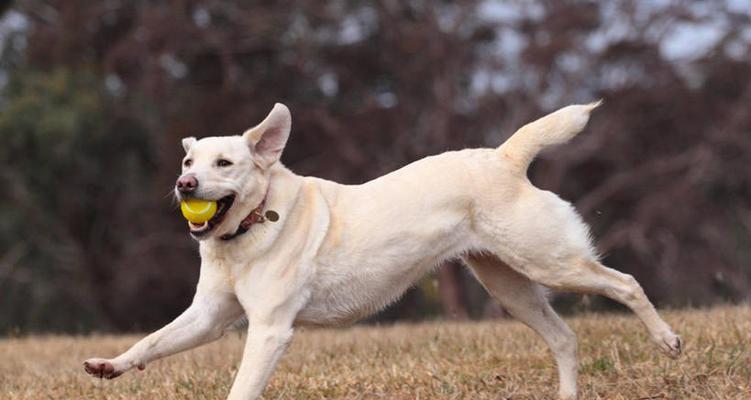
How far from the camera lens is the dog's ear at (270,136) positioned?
225 inches

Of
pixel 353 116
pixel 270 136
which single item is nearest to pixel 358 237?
pixel 270 136

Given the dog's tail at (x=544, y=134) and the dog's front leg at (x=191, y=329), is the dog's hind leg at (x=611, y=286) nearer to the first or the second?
the dog's tail at (x=544, y=134)

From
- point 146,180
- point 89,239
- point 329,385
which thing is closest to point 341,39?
point 146,180

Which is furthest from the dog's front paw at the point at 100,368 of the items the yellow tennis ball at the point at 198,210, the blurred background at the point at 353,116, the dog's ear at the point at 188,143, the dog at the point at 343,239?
the blurred background at the point at 353,116

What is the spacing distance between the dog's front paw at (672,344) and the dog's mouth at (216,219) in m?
2.16

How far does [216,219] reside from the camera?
548 centimetres

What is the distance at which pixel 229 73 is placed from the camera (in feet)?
80.6

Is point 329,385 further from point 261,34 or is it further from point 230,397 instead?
point 261,34

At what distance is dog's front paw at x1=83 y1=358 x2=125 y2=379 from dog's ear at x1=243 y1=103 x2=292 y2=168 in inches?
45.0

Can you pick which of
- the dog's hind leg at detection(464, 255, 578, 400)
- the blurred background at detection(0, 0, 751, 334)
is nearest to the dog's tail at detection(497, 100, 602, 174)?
the dog's hind leg at detection(464, 255, 578, 400)

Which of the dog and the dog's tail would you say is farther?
the dog's tail

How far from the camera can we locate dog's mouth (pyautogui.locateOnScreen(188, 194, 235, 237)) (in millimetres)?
5414

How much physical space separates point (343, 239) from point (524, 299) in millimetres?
1128

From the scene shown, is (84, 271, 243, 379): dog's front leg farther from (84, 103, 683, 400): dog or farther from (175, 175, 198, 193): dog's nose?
(175, 175, 198, 193): dog's nose
